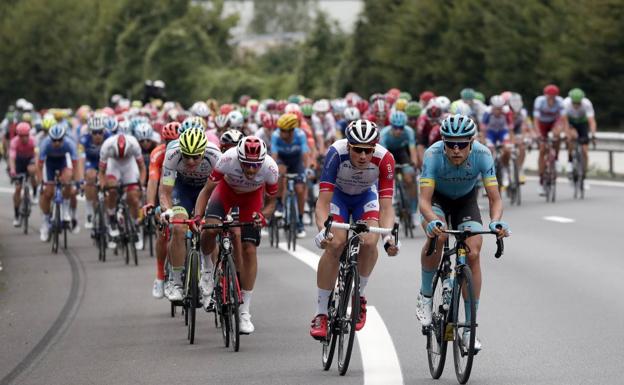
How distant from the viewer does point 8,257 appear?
22.2 metres

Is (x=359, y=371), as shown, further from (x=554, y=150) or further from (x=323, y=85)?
(x=323, y=85)

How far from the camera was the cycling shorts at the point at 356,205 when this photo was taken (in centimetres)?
1180

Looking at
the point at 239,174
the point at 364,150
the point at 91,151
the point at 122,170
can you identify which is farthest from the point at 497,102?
the point at 364,150

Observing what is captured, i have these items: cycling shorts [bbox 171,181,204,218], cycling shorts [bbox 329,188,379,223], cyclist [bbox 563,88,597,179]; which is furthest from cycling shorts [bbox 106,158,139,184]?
cycling shorts [bbox 329,188,379,223]

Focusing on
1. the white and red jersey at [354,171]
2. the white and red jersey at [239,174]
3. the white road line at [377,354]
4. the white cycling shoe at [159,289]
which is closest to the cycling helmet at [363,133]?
the white and red jersey at [354,171]

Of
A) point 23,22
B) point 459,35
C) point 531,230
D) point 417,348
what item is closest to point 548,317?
point 417,348

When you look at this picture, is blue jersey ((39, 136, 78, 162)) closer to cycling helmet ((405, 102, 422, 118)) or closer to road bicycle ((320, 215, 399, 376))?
cycling helmet ((405, 102, 422, 118))

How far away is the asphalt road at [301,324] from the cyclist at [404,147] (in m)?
0.72

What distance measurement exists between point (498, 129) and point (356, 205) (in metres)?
14.3

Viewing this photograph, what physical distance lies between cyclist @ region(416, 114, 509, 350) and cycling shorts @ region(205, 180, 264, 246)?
2.06 meters

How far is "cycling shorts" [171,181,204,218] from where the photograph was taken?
46.1 feet

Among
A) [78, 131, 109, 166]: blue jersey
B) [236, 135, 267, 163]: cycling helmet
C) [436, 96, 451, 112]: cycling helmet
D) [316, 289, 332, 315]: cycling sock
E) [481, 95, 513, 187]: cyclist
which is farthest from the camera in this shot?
[481, 95, 513, 187]: cyclist

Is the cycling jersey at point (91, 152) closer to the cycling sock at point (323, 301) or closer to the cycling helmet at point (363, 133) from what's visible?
the cycling sock at point (323, 301)

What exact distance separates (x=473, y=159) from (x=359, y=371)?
1664mm
